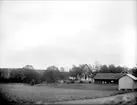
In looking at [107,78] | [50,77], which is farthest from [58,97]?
[50,77]

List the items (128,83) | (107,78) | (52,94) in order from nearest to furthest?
1. (52,94)
2. (128,83)
3. (107,78)

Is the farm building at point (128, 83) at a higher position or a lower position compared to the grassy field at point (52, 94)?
higher

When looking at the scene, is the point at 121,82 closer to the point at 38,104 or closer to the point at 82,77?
the point at 38,104

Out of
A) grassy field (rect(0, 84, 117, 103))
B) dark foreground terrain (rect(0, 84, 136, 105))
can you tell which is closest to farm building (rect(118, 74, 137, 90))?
grassy field (rect(0, 84, 117, 103))

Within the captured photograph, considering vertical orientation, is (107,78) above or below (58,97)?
above

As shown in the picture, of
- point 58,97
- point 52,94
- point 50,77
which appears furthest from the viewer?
point 50,77

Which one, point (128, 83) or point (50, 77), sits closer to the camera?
point (128, 83)

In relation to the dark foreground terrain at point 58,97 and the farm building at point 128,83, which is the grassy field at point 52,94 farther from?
the farm building at point 128,83

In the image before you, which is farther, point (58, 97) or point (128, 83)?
point (128, 83)

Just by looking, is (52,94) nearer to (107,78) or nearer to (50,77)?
(107,78)

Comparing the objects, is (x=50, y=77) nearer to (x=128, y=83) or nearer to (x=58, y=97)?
(x=128, y=83)

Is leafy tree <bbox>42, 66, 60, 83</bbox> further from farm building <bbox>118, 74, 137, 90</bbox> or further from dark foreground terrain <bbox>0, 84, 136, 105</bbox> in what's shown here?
farm building <bbox>118, 74, 137, 90</bbox>

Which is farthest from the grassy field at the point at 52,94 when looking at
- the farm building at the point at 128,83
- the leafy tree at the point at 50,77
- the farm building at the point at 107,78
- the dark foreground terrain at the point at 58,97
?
the leafy tree at the point at 50,77

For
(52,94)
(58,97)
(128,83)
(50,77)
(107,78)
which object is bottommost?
(52,94)
